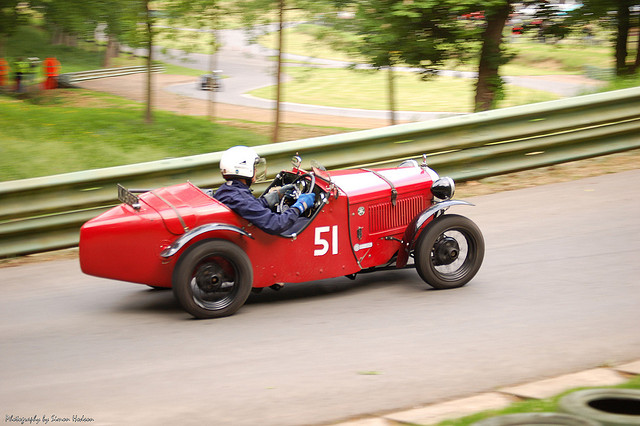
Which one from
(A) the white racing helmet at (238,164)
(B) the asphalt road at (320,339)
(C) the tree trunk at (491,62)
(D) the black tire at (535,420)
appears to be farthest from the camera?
(C) the tree trunk at (491,62)

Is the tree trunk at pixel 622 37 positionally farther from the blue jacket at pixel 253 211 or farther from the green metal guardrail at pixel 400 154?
the blue jacket at pixel 253 211

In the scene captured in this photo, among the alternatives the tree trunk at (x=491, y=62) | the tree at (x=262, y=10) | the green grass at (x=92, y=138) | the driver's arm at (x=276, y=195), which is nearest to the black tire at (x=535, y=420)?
the driver's arm at (x=276, y=195)

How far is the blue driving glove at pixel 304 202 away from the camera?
6.00 m

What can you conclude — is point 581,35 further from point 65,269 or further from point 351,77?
point 351,77

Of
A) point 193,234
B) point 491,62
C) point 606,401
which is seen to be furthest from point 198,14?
point 606,401

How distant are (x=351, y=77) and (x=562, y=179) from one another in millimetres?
22266

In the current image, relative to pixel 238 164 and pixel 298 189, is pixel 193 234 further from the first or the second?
pixel 298 189

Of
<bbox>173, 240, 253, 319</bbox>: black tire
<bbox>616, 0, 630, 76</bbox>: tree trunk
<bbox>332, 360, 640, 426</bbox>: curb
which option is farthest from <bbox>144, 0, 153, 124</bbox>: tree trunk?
<bbox>332, 360, 640, 426</bbox>: curb

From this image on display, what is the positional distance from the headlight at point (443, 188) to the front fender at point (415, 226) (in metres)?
0.09

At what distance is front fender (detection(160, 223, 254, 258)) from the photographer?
553 centimetres

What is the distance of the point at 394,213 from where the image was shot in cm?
639

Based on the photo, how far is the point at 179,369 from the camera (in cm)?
480

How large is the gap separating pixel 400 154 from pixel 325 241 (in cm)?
312

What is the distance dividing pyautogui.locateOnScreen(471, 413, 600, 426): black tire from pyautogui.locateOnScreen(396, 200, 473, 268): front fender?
102 inches
